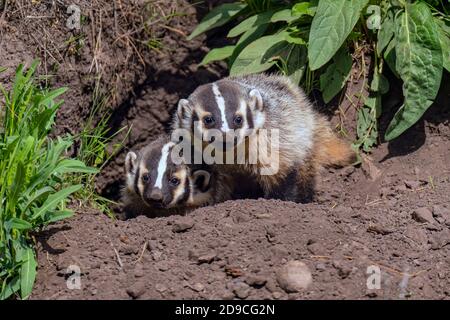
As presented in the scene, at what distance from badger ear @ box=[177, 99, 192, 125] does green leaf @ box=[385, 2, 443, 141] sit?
1.19m

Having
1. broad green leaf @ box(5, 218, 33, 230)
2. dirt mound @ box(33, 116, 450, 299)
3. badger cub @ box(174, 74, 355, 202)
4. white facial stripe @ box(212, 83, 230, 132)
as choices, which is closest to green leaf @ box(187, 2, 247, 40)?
badger cub @ box(174, 74, 355, 202)

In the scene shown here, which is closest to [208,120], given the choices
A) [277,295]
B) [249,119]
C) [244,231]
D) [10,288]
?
[249,119]

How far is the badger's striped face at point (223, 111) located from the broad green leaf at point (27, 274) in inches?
55.0

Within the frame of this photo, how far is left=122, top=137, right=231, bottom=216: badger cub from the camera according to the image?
4.79 meters

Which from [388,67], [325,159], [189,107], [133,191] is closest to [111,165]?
[133,191]

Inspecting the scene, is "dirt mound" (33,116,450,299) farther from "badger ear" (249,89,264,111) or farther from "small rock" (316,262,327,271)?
"badger ear" (249,89,264,111)

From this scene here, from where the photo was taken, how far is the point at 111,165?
228 inches

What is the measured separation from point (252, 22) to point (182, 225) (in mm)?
1865

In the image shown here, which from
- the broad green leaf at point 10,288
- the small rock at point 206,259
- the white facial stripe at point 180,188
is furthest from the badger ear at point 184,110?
the broad green leaf at point 10,288

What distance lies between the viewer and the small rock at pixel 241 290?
346 cm

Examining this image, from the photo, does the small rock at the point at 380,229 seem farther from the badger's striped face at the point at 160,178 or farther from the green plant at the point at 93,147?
the green plant at the point at 93,147

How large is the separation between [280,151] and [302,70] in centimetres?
63

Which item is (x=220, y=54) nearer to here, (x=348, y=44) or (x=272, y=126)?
(x=272, y=126)

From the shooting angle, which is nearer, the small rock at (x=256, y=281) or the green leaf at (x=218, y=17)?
the small rock at (x=256, y=281)
